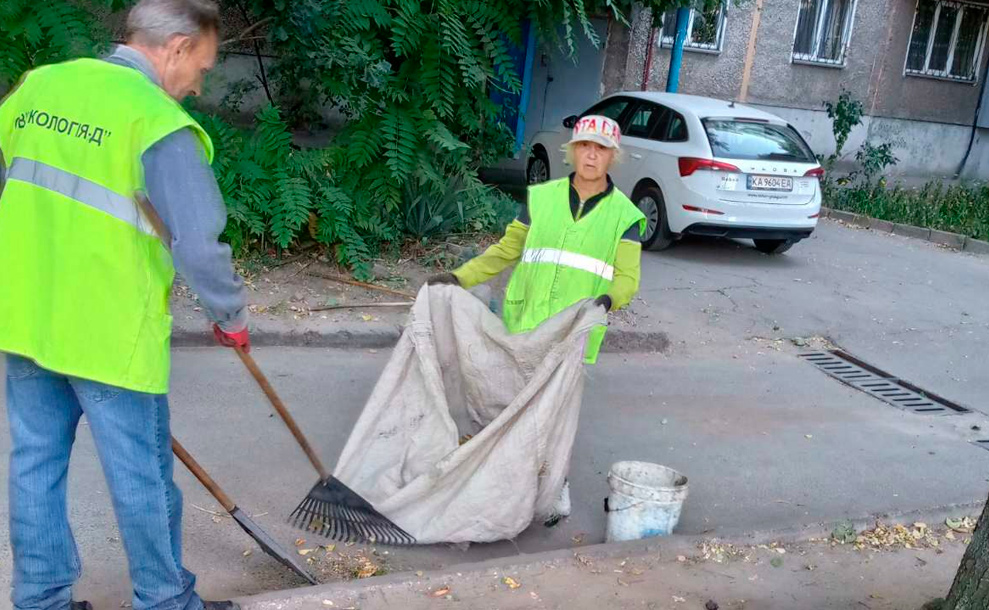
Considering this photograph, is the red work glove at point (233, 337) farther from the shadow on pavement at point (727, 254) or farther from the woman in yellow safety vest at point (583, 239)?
the shadow on pavement at point (727, 254)

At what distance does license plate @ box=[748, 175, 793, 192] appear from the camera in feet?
33.2

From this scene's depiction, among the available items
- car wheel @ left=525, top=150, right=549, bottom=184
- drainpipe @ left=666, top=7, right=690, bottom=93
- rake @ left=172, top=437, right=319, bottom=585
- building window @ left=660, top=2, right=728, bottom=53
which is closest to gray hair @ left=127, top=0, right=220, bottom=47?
rake @ left=172, top=437, right=319, bottom=585

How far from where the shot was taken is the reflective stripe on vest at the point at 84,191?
8.63ft

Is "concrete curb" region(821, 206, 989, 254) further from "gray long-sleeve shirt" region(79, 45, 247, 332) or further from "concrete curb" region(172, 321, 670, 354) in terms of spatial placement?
"gray long-sleeve shirt" region(79, 45, 247, 332)

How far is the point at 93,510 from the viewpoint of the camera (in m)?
4.16

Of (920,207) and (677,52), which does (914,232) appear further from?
(677,52)

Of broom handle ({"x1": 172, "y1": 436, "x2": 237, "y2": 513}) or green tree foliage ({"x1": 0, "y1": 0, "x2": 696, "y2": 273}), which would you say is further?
green tree foliage ({"x1": 0, "y1": 0, "x2": 696, "y2": 273})

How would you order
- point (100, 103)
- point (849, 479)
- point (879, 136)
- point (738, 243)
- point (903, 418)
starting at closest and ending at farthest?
point (100, 103) < point (849, 479) < point (903, 418) < point (738, 243) < point (879, 136)

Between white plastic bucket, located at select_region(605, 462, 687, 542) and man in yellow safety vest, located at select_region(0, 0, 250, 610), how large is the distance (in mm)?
1989

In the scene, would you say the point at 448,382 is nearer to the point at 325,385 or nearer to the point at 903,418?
the point at 325,385

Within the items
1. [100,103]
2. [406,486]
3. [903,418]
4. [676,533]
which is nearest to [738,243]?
[903,418]

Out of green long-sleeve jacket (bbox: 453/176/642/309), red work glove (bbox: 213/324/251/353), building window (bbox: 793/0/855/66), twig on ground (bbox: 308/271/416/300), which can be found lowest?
twig on ground (bbox: 308/271/416/300)

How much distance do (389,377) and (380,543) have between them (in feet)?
2.29

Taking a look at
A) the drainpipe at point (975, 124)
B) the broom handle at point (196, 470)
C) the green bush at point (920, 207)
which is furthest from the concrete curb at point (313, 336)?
the drainpipe at point (975, 124)
